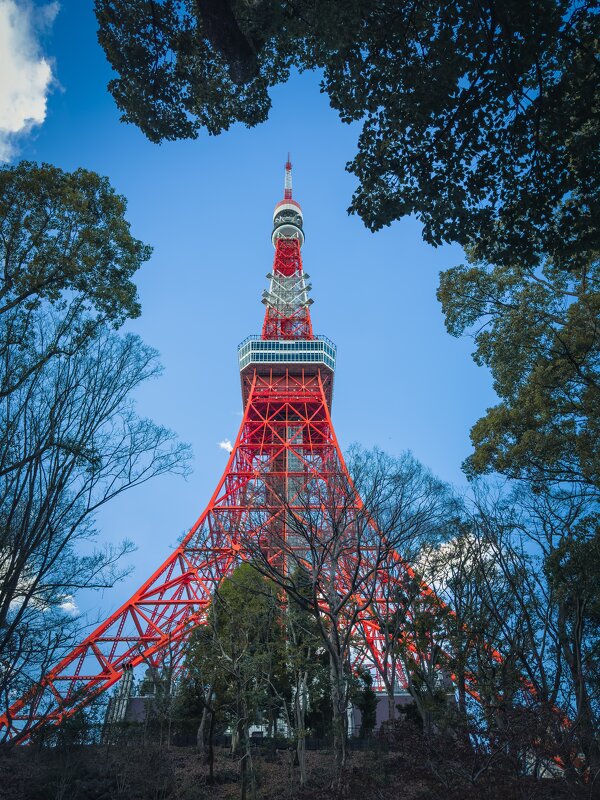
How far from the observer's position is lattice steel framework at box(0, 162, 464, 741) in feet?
40.5

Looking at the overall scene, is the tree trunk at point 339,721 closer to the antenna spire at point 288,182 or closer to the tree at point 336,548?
the tree at point 336,548

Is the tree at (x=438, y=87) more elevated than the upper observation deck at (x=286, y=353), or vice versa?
the upper observation deck at (x=286, y=353)

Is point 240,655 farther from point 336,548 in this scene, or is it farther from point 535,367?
point 535,367

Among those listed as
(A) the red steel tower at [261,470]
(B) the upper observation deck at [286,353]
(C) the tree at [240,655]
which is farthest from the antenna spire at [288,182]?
(C) the tree at [240,655]

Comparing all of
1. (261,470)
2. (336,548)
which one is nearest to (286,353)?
(261,470)

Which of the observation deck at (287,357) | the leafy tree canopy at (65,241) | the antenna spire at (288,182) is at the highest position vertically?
the antenna spire at (288,182)

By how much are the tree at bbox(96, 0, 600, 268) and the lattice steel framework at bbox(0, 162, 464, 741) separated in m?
5.97

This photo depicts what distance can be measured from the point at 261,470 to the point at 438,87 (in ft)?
63.4

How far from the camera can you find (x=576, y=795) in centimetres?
531

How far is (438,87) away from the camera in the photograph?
446 centimetres

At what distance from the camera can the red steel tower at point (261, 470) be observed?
12.6 metres

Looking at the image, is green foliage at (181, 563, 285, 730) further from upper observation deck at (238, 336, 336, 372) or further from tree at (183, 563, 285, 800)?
upper observation deck at (238, 336, 336, 372)

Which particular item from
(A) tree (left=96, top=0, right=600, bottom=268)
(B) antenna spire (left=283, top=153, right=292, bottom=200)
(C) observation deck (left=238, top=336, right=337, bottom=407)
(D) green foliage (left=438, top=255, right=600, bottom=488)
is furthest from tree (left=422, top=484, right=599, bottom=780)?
(B) antenna spire (left=283, top=153, right=292, bottom=200)

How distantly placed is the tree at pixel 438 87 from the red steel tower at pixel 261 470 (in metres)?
5.94
